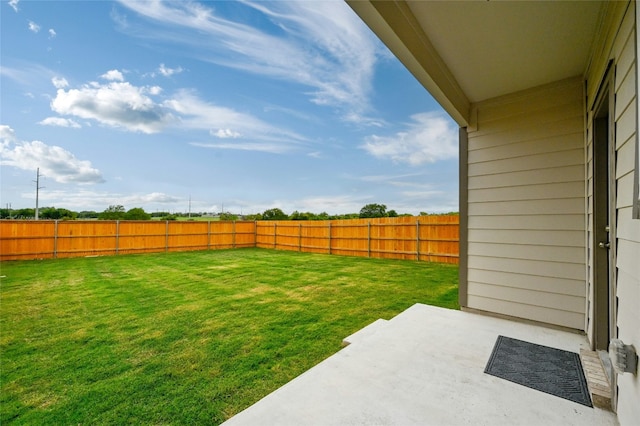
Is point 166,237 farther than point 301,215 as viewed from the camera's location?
No

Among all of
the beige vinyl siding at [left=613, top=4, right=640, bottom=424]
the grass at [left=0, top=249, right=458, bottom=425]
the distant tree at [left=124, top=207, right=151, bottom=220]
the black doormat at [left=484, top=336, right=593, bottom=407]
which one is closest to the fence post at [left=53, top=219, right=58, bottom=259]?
the grass at [left=0, top=249, right=458, bottom=425]

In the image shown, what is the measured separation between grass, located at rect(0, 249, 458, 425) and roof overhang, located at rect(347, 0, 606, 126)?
2.35 metres

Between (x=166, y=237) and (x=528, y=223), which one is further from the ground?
(x=528, y=223)

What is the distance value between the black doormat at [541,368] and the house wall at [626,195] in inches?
11.6

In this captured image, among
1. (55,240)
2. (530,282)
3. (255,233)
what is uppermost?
(530,282)

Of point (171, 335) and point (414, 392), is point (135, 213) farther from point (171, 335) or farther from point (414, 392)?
point (414, 392)

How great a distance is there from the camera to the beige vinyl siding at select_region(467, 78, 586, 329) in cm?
253

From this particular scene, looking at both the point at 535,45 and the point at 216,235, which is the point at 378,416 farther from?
the point at 216,235

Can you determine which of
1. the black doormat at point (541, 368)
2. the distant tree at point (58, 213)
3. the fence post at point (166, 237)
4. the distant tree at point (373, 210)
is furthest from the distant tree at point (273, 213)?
the black doormat at point (541, 368)

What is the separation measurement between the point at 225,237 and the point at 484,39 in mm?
11878

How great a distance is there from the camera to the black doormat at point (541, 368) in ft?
5.42

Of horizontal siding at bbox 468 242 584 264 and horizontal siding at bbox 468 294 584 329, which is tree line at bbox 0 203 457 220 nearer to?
horizontal siding at bbox 468 242 584 264

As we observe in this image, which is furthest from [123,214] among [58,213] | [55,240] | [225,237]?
[225,237]

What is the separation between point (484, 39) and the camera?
2.01 meters
